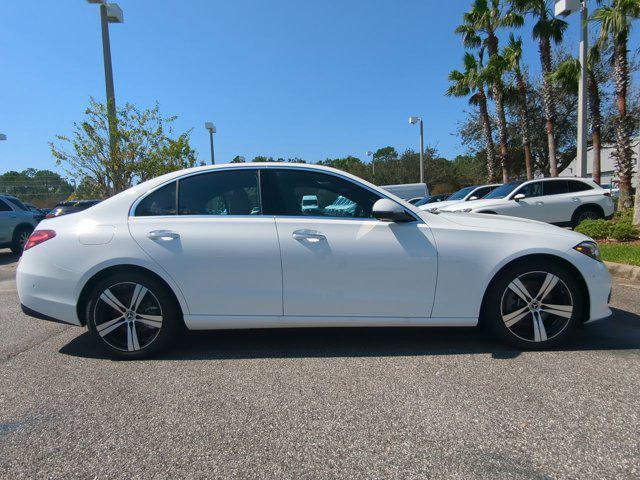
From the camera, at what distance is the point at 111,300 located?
3508 millimetres

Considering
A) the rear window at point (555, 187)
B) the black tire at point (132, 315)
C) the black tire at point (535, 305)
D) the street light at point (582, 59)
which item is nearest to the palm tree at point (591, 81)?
the street light at point (582, 59)

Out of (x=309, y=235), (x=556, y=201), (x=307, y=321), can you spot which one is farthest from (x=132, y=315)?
(x=556, y=201)

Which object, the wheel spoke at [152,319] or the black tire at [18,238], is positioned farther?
the black tire at [18,238]

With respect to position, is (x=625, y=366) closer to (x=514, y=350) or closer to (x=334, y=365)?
(x=514, y=350)

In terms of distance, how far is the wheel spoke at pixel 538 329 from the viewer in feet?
11.5

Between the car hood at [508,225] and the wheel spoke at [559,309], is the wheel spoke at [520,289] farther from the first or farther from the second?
the car hood at [508,225]

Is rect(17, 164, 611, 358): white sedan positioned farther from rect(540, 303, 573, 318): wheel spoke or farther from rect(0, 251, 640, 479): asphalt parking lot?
rect(0, 251, 640, 479): asphalt parking lot

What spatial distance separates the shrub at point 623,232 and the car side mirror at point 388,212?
738cm

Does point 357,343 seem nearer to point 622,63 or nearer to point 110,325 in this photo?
point 110,325

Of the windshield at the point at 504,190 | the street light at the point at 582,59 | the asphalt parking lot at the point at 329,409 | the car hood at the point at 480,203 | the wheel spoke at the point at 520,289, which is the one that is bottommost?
the asphalt parking lot at the point at 329,409

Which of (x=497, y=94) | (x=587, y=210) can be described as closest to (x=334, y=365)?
(x=587, y=210)

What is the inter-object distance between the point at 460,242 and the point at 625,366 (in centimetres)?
148

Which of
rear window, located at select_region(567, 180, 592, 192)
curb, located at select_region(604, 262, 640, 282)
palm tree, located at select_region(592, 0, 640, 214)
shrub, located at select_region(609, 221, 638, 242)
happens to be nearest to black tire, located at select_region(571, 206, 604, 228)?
rear window, located at select_region(567, 180, 592, 192)

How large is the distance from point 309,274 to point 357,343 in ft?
2.88
